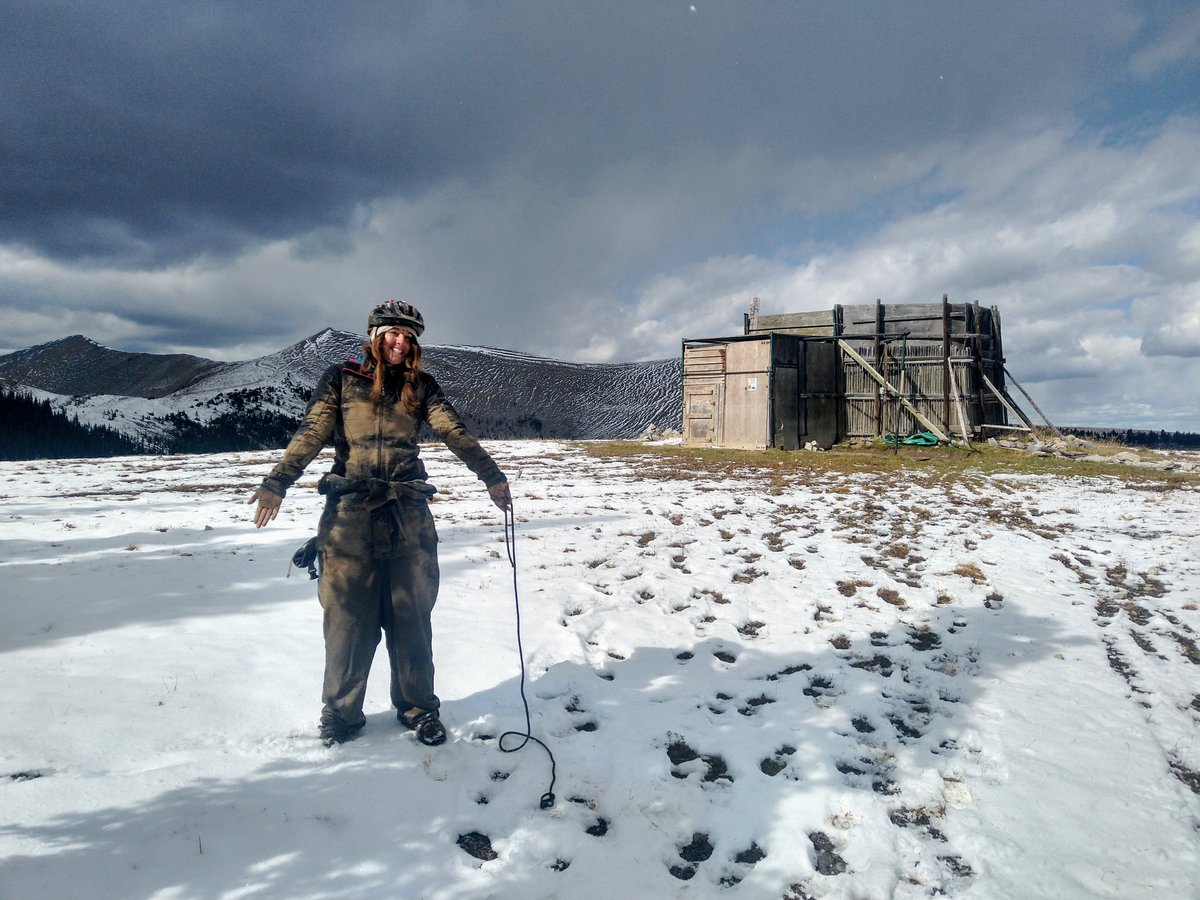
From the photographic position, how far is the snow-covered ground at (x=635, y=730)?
2.68 metres

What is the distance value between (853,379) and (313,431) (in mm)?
25031

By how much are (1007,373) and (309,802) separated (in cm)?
2928

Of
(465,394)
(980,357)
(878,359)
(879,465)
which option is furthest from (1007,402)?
(465,394)

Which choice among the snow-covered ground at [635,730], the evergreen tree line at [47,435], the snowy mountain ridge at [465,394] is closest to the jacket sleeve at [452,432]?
the snow-covered ground at [635,730]

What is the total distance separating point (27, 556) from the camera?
6.93 metres

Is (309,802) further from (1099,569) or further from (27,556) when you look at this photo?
(1099,569)

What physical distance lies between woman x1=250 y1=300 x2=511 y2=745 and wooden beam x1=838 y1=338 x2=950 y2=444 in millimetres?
20949

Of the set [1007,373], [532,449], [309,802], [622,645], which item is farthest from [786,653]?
[1007,373]

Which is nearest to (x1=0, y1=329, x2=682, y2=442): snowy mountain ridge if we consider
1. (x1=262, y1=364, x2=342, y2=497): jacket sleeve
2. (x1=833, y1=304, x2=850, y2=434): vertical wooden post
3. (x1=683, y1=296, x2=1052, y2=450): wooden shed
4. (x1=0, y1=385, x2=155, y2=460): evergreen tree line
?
(x1=0, y1=385, x2=155, y2=460): evergreen tree line

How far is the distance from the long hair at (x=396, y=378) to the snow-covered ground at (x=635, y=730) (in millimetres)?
2010

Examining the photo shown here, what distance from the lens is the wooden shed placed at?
77.0 ft

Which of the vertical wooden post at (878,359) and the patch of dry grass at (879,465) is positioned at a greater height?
the vertical wooden post at (878,359)

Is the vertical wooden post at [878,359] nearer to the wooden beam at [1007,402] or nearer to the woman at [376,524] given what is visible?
the wooden beam at [1007,402]

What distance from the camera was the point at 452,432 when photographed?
3.82 meters
